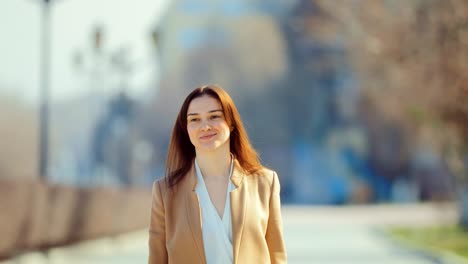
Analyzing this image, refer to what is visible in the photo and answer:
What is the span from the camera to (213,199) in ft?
12.5

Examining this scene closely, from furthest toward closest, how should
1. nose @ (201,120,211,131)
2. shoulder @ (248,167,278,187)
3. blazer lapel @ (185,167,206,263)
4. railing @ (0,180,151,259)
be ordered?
1. railing @ (0,180,151,259)
2. shoulder @ (248,167,278,187)
3. nose @ (201,120,211,131)
4. blazer lapel @ (185,167,206,263)

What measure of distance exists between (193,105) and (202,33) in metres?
72.6

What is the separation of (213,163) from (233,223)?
0.89 feet

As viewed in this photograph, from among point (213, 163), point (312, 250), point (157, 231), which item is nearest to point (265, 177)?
point (213, 163)

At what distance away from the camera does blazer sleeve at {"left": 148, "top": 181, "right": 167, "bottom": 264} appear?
3.75m

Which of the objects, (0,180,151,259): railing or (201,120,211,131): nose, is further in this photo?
(0,180,151,259): railing

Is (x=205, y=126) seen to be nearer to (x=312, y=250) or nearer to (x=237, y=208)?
(x=237, y=208)

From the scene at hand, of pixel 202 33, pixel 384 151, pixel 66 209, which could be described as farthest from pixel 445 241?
pixel 202 33

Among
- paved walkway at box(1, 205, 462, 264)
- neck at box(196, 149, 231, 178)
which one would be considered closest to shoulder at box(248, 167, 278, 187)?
neck at box(196, 149, 231, 178)

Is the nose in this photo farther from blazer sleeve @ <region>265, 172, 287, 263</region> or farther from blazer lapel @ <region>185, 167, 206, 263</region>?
blazer sleeve @ <region>265, 172, 287, 263</region>

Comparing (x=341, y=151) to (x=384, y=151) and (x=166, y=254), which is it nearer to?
(x=384, y=151)

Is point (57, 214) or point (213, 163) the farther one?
point (57, 214)

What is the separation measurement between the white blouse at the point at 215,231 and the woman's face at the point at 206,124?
0.18 meters

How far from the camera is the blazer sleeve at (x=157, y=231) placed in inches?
147
